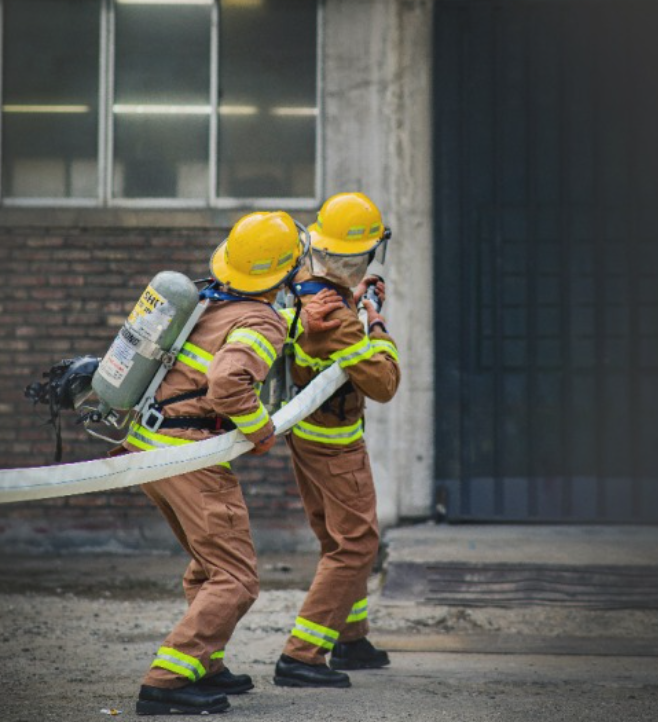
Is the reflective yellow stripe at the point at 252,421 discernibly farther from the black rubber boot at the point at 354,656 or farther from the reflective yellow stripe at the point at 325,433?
the black rubber boot at the point at 354,656

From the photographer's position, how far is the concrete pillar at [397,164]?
918 centimetres

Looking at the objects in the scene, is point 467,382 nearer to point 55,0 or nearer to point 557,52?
point 557,52

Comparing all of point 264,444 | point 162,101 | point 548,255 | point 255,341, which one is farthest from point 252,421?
point 162,101

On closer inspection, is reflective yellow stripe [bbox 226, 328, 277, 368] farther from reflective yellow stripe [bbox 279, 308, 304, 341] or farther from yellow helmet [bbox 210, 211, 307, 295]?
reflective yellow stripe [bbox 279, 308, 304, 341]

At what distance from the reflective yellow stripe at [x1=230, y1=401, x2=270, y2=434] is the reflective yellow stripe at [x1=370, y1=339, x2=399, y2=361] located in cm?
72

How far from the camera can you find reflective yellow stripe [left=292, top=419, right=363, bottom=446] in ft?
18.9

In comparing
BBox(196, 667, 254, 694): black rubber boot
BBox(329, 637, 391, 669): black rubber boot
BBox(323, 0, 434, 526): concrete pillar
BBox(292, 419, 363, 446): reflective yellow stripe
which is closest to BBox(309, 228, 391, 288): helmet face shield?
BBox(292, 419, 363, 446): reflective yellow stripe

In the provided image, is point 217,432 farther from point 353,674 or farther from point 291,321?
point 353,674

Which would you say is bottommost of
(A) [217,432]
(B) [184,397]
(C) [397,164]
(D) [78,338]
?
(A) [217,432]

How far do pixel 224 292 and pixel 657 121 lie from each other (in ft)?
15.9

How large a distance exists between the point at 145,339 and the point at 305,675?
157 centimetres

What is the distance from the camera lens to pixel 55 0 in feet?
31.1

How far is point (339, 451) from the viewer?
5770 mm

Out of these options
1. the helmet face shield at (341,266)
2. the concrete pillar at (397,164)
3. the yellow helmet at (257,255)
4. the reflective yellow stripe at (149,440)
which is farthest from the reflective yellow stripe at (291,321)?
the concrete pillar at (397,164)
